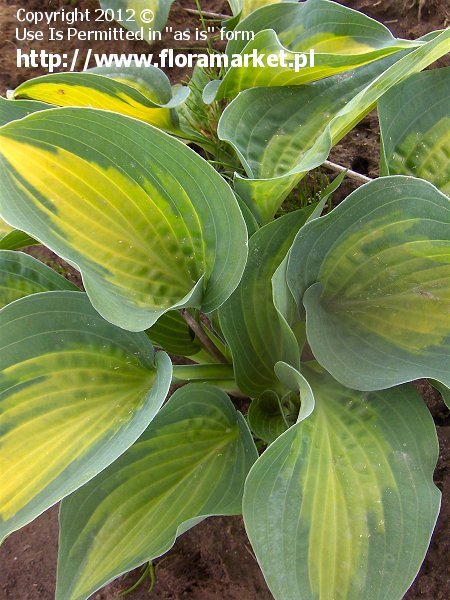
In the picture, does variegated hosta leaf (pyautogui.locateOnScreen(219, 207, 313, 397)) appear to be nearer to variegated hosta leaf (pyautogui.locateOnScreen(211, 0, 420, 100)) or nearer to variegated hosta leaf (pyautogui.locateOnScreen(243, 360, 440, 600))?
variegated hosta leaf (pyautogui.locateOnScreen(243, 360, 440, 600))

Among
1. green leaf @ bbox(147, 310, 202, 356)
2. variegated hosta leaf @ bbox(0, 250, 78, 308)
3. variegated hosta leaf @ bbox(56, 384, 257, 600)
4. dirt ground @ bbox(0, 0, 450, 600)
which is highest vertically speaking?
variegated hosta leaf @ bbox(0, 250, 78, 308)

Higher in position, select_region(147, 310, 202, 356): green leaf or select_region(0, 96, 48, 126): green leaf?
select_region(0, 96, 48, 126): green leaf

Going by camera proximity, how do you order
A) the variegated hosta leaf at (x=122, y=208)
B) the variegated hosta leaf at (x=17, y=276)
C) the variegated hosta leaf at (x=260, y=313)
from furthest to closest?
1. the variegated hosta leaf at (x=17, y=276)
2. the variegated hosta leaf at (x=260, y=313)
3. the variegated hosta leaf at (x=122, y=208)

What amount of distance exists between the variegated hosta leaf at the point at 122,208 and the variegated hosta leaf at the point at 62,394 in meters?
0.07

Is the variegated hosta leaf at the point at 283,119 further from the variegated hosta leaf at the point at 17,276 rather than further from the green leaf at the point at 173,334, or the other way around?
the variegated hosta leaf at the point at 17,276

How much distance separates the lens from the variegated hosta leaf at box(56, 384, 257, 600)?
2.33ft

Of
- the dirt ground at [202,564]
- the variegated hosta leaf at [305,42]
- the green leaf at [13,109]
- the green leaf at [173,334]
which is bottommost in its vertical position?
the dirt ground at [202,564]

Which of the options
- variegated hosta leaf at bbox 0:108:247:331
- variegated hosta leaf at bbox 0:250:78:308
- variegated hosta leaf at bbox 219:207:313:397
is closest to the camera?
variegated hosta leaf at bbox 0:108:247:331

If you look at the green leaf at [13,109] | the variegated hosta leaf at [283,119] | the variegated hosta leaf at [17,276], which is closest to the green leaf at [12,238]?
the variegated hosta leaf at [17,276]

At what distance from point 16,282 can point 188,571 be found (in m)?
0.58

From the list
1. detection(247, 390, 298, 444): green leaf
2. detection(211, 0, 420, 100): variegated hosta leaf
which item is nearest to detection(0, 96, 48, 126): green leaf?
detection(211, 0, 420, 100): variegated hosta leaf

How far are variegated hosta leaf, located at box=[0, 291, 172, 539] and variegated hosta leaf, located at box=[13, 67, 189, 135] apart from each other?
1.23 feet

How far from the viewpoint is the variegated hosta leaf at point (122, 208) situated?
633mm

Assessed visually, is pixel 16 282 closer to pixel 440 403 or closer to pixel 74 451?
pixel 74 451
